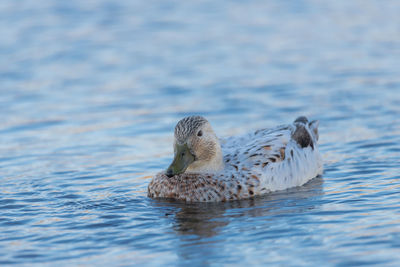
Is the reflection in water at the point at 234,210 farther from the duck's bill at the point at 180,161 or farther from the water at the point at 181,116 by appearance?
the duck's bill at the point at 180,161

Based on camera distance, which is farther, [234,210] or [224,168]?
[224,168]

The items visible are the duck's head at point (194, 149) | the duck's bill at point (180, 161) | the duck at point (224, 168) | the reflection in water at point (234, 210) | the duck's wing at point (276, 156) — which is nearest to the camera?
the reflection in water at point (234, 210)

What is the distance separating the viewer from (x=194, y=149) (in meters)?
11.7

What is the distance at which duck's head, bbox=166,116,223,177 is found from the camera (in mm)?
11484

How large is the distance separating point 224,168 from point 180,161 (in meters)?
0.97

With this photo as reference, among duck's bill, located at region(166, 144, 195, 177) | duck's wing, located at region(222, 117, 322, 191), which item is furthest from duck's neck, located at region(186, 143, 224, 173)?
duck's bill, located at region(166, 144, 195, 177)

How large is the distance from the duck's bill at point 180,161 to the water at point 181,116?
22.3 inches

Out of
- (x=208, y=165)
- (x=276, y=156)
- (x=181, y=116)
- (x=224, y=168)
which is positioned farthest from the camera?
(x=181, y=116)

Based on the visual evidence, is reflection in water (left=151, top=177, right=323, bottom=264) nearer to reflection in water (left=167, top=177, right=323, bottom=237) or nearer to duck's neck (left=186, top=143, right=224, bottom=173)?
reflection in water (left=167, top=177, right=323, bottom=237)

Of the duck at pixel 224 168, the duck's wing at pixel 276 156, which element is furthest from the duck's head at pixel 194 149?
the duck's wing at pixel 276 156

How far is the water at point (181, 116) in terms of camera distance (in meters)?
9.59

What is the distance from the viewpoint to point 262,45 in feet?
74.1

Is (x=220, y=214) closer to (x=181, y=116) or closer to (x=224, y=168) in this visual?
(x=224, y=168)

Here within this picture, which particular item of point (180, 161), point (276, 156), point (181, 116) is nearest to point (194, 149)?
point (180, 161)
